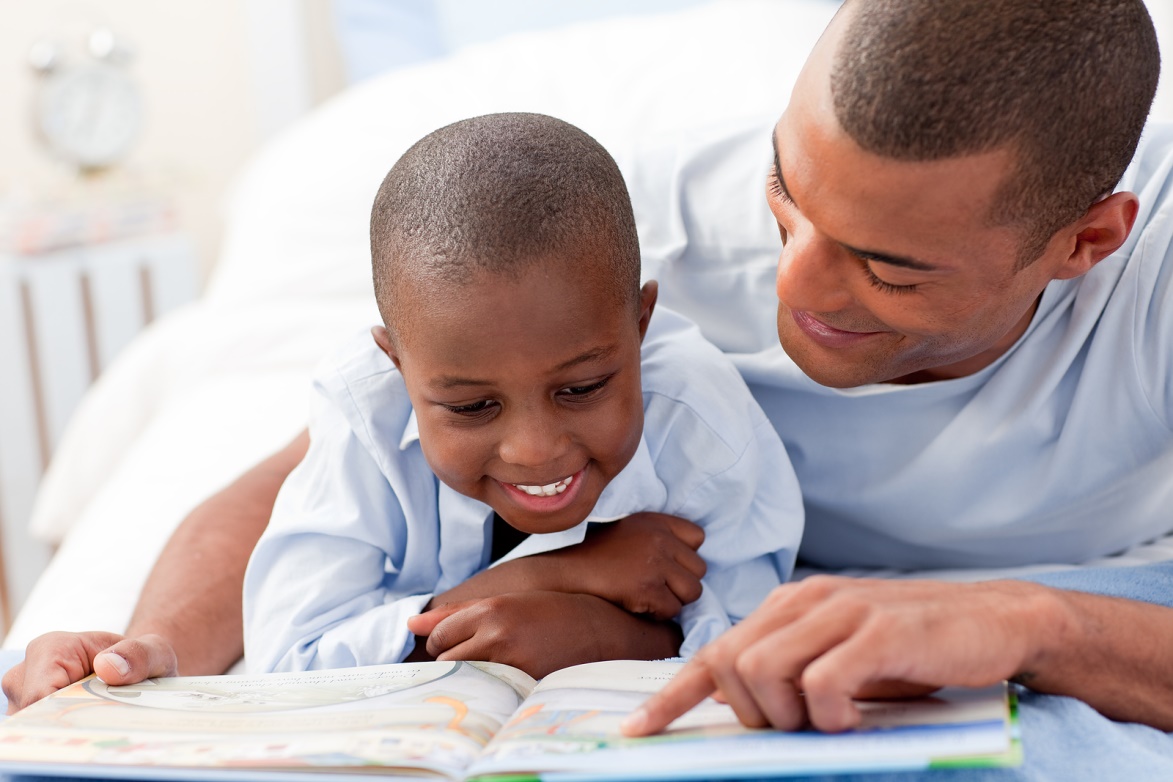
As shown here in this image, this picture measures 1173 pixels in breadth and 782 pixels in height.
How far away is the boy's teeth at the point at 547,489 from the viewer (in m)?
1.03

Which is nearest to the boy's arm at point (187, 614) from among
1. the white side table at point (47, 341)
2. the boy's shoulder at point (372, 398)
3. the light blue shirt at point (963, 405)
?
the boy's shoulder at point (372, 398)

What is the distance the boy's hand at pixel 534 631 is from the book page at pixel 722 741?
0.17m

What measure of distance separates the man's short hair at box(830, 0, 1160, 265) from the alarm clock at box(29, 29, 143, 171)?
2.06m

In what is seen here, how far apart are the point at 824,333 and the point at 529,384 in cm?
28

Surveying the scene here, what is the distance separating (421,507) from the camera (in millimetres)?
1152

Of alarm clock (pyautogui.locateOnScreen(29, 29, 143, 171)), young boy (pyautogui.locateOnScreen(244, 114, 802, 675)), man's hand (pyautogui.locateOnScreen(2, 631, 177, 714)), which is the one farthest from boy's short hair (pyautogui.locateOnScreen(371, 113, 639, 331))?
alarm clock (pyautogui.locateOnScreen(29, 29, 143, 171))

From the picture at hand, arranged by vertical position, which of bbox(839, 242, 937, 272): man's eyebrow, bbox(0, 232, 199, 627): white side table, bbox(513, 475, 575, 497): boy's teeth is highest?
bbox(839, 242, 937, 272): man's eyebrow

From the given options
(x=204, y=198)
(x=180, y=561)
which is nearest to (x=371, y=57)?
(x=204, y=198)

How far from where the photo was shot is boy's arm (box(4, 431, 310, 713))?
37.8 inches

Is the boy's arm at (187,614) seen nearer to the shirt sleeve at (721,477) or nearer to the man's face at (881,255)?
the shirt sleeve at (721,477)

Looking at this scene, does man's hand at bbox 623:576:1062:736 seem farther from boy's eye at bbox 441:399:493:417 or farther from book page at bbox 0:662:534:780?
boy's eye at bbox 441:399:493:417

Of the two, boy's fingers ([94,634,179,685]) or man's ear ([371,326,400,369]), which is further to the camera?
man's ear ([371,326,400,369])

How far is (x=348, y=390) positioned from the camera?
1145 millimetres

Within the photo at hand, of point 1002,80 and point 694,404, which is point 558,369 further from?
point 1002,80
